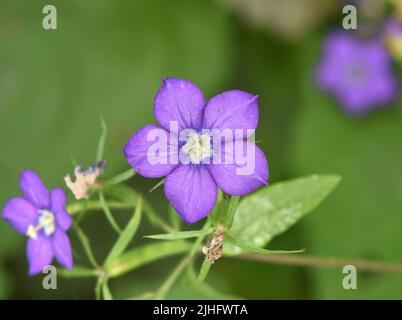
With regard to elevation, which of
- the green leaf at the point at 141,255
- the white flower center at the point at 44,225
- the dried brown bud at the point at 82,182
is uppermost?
the dried brown bud at the point at 82,182

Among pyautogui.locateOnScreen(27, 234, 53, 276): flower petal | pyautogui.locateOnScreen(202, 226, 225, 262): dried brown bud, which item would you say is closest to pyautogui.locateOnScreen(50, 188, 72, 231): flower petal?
pyautogui.locateOnScreen(27, 234, 53, 276): flower petal

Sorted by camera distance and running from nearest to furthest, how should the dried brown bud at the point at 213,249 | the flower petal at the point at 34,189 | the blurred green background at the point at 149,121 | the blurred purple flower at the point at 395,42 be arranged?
the dried brown bud at the point at 213,249 → the flower petal at the point at 34,189 → the blurred purple flower at the point at 395,42 → the blurred green background at the point at 149,121

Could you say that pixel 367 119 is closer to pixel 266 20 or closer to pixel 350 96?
pixel 350 96

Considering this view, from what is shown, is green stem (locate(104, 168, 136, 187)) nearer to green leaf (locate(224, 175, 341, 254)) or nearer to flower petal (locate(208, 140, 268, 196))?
flower petal (locate(208, 140, 268, 196))

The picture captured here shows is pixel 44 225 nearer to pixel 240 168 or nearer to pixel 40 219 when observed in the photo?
pixel 40 219

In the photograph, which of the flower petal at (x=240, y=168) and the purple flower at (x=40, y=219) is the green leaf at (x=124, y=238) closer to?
the purple flower at (x=40, y=219)

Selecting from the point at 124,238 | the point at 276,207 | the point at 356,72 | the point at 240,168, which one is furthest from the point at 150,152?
the point at 356,72

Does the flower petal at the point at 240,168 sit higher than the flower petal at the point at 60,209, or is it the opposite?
the flower petal at the point at 240,168

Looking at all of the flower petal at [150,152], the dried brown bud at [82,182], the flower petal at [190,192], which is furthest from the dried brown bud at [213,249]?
the dried brown bud at [82,182]
